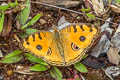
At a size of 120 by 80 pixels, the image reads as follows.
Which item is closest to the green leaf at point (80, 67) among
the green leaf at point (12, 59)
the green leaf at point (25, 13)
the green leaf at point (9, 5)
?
the green leaf at point (12, 59)

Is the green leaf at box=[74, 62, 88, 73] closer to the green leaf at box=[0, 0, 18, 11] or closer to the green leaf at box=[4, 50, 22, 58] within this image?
the green leaf at box=[4, 50, 22, 58]

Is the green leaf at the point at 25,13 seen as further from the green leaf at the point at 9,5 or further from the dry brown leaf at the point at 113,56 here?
the dry brown leaf at the point at 113,56

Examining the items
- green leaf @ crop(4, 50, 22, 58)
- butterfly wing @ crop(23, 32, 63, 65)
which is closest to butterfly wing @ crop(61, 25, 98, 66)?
butterfly wing @ crop(23, 32, 63, 65)

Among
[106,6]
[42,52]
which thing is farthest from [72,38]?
[106,6]

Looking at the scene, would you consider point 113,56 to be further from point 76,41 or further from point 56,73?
point 56,73

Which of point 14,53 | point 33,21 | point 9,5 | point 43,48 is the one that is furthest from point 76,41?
point 9,5

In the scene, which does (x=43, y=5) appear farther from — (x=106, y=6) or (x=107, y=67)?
(x=107, y=67)
